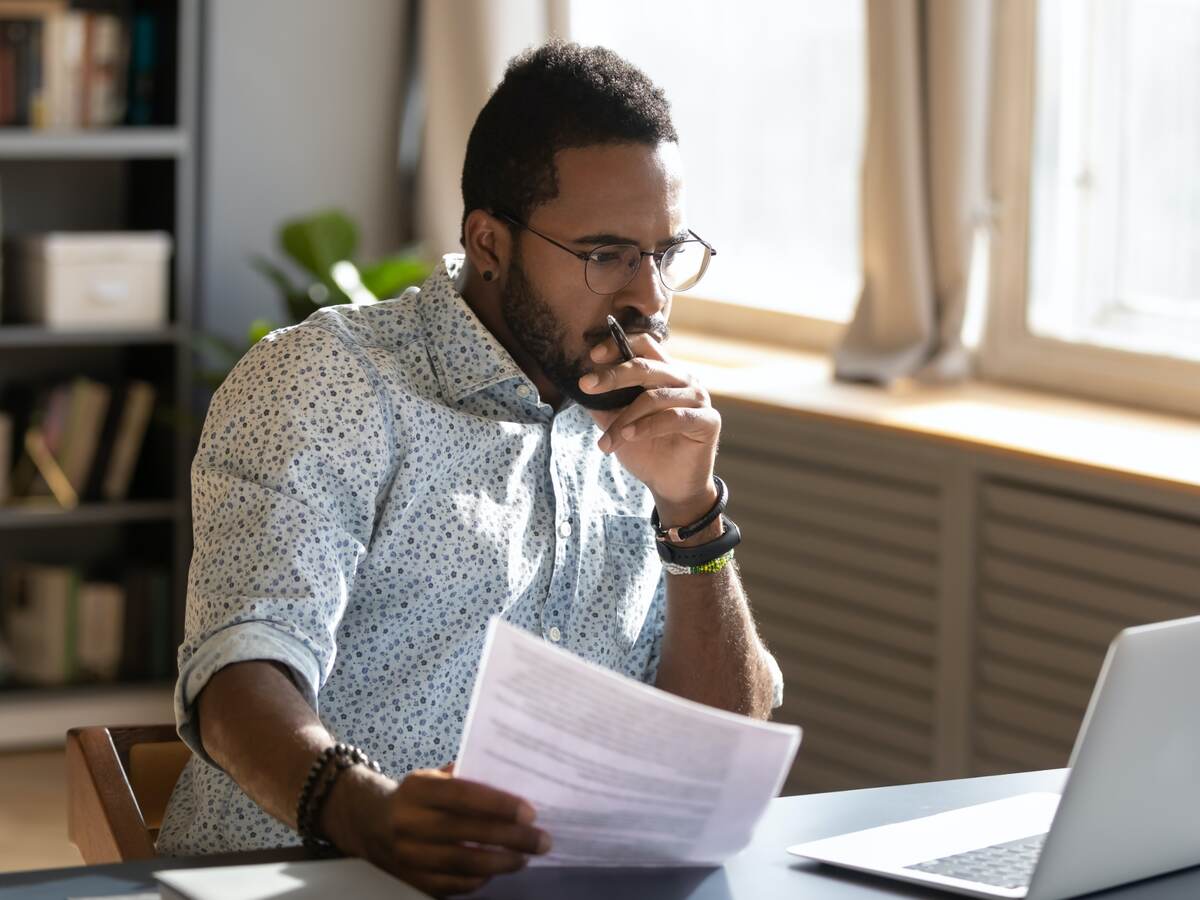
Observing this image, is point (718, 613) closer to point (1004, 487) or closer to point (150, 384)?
point (1004, 487)

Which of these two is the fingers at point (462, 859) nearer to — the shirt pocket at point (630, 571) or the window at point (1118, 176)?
the shirt pocket at point (630, 571)

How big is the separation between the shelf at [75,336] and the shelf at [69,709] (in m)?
0.75

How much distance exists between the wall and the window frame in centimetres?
161

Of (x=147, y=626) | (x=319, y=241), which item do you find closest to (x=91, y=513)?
(x=147, y=626)

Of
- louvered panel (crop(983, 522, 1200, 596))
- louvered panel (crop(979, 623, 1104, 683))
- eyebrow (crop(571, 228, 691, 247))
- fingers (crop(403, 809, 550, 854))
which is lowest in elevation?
louvered panel (crop(979, 623, 1104, 683))

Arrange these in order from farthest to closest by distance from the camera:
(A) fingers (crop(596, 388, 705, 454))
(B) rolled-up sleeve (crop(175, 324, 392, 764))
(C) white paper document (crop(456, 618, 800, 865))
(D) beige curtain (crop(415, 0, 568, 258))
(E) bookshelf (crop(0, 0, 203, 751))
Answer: (D) beige curtain (crop(415, 0, 568, 258)) < (E) bookshelf (crop(0, 0, 203, 751)) < (A) fingers (crop(596, 388, 705, 454)) < (B) rolled-up sleeve (crop(175, 324, 392, 764)) < (C) white paper document (crop(456, 618, 800, 865))

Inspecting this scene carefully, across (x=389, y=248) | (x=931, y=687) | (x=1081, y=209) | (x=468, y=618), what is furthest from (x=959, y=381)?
(x=468, y=618)

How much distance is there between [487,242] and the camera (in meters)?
1.73

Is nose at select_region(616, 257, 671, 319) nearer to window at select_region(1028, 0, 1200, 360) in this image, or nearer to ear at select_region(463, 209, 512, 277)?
ear at select_region(463, 209, 512, 277)

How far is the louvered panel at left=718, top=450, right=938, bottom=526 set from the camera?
3.00 m

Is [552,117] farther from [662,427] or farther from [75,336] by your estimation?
[75,336]

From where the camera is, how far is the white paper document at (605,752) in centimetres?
100

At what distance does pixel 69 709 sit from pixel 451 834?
9.45ft

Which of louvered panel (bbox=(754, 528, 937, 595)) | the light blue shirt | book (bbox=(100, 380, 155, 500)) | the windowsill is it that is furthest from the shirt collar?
book (bbox=(100, 380, 155, 500))
